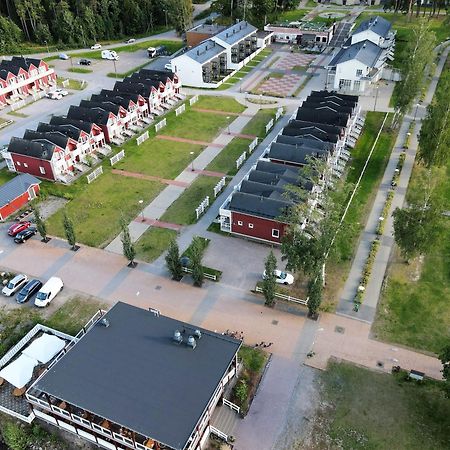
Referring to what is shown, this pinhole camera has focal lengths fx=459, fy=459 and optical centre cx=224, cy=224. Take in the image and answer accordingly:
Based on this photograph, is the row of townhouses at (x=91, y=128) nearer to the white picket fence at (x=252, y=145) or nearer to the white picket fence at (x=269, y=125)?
the white picket fence at (x=252, y=145)

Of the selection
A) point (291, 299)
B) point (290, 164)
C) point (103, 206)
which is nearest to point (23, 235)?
point (103, 206)

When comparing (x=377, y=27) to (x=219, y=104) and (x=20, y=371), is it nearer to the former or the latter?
(x=219, y=104)

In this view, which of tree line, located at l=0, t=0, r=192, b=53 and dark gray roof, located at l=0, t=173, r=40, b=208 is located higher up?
tree line, located at l=0, t=0, r=192, b=53

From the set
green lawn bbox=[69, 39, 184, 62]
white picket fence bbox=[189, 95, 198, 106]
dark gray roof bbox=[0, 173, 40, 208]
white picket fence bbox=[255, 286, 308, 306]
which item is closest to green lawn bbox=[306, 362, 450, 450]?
white picket fence bbox=[255, 286, 308, 306]

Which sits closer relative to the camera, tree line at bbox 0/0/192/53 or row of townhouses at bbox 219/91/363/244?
row of townhouses at bbox 219/91/363/244

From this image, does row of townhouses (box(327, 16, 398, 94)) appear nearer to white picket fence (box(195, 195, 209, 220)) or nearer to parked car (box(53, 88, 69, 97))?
white picket fence (box(195, 195, 209, 220))

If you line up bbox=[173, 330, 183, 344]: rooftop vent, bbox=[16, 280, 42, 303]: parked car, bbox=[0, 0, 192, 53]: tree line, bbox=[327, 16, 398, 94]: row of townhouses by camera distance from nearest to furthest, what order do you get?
1. bbox=[173, 330, 183, 344]: rooftop vent
2. bbox=[16, 280, 42, 303]: parked car
3. bbox=[327, 16, 398, 94]: row of townhouses
4. bbox=[0, 0, 192, 53]: tree line

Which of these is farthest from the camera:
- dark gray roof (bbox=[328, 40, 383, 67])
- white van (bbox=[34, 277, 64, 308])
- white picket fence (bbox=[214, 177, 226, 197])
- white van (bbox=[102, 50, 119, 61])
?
white van (bbox=[102, 50, 119, 61])
